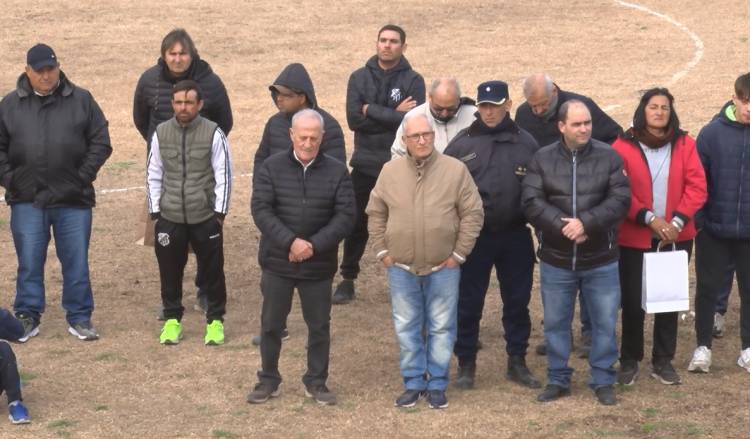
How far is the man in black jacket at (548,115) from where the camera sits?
1067 centimetres

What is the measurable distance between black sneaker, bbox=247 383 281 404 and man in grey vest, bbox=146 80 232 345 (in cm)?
141

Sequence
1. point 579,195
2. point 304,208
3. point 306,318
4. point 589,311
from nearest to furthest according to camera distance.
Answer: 1. point 579,195
2. point 304,208
3. point 589,311
4. point 306,318

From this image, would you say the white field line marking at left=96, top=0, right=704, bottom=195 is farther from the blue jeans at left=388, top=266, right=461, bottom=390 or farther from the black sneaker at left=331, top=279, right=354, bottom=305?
the blue jeans at left=388, top=266, right=461, bottom=390

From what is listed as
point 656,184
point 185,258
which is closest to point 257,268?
point 185,258

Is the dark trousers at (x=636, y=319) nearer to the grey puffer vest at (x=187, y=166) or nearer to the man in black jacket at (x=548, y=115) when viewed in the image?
the man in black jacket at (x=548, y=115)

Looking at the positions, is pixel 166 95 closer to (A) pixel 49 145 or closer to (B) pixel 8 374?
(A) pixel 49 145

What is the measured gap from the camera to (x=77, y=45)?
83.8 ft

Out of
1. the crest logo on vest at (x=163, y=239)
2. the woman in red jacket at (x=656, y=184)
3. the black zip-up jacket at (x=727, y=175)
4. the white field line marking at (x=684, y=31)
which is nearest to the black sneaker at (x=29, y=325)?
the crest logo on vest at (x=163, y=239)

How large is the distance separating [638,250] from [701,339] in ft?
3.39

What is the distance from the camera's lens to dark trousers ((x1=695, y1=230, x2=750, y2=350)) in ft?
34.7

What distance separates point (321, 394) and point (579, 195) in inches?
A: 90.9

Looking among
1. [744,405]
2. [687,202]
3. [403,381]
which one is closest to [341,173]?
[403,381]

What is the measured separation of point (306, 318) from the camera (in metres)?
10.2

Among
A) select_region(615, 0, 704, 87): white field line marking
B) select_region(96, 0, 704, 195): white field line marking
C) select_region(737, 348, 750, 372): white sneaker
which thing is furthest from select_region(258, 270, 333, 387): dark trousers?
select_region(615, 0, 704, 87): white field line marking
